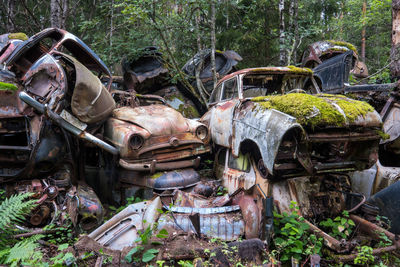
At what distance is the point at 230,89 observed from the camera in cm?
533

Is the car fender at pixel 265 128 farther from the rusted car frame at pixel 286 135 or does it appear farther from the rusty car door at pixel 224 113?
the rusty car door at pixel 224 113

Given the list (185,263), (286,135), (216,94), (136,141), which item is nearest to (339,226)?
(286,135)

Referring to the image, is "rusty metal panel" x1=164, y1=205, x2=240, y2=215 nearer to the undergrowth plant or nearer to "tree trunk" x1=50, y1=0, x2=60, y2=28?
the undergrowth plant

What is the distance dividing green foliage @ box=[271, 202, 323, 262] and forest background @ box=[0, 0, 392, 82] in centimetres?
556

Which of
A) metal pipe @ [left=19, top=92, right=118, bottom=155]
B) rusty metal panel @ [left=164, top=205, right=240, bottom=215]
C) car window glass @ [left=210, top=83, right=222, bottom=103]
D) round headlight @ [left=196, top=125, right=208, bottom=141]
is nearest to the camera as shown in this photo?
rusty metal panel @ [left=164, top=205, right=240, bottom=215]

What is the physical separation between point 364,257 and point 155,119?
11.9ft

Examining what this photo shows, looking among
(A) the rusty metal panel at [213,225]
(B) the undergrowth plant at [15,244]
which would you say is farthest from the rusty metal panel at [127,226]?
(B) the undergrowth plant at [15,244]

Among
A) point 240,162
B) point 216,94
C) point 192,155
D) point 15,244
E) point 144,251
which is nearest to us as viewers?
point 15,244

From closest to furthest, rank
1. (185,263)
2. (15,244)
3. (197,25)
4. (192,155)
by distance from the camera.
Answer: (15,244) → (185,263) → (192,155) → (197,25)

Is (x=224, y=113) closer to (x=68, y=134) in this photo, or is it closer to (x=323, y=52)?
(x=68, y=134)

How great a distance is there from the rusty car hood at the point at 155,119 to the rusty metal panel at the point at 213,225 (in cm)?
179

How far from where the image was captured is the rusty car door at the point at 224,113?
4766 millimetres

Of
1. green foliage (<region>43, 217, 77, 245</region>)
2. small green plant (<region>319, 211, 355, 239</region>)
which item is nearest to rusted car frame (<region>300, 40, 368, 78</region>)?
small green plant (<region>319, 211, 355, 239</region>)

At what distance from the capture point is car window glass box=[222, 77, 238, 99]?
202 inches
